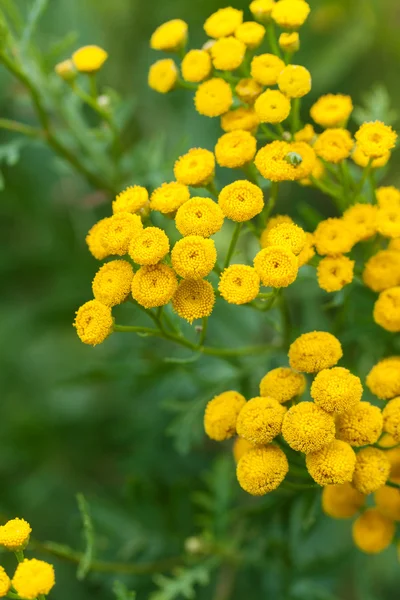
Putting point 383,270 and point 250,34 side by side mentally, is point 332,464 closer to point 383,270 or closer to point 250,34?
point 383,270

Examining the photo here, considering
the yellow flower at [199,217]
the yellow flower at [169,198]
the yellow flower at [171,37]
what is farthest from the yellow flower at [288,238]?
the yellow flower at [171,37]

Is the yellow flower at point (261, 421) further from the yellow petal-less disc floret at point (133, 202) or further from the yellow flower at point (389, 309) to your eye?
the yellow petal-less disc floret at point (133, 202)

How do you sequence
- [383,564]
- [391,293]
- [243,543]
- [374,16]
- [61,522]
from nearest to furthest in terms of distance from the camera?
1. [391,293]
2. [243,543]
3. [383,564]
4. [61,522]
5. [374,16]

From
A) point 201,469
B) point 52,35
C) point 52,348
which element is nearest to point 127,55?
point 52,35

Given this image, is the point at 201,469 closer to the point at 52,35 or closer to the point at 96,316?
the point at 96,316

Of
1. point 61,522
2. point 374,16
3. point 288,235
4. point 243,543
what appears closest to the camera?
point 288,235

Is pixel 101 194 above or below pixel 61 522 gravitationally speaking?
above

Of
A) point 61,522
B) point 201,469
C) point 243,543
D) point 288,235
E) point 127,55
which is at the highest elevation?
point 288,235
